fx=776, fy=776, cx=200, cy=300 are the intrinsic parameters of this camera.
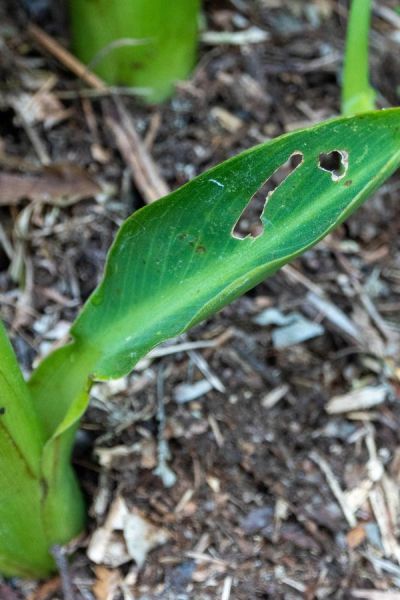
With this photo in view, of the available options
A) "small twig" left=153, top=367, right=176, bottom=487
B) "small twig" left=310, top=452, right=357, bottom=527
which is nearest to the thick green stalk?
"small twig" left=153, top=367, right=176, bottom=487

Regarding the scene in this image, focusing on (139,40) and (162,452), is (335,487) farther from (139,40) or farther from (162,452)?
(139,40)

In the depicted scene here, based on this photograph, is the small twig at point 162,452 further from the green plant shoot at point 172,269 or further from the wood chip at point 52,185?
the wood chip at point 52,185

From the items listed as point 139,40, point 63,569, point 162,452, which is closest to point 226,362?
point 162,452

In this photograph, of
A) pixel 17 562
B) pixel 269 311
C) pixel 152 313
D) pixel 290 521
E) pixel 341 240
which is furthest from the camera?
pixel 341 240

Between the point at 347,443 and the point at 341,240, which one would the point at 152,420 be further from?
the point at 341,240

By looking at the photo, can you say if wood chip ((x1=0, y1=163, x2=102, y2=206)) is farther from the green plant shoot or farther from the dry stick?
the green plant shoot

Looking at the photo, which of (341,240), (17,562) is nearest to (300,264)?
(341,240)

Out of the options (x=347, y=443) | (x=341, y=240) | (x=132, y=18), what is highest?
(x=132, y=18)
